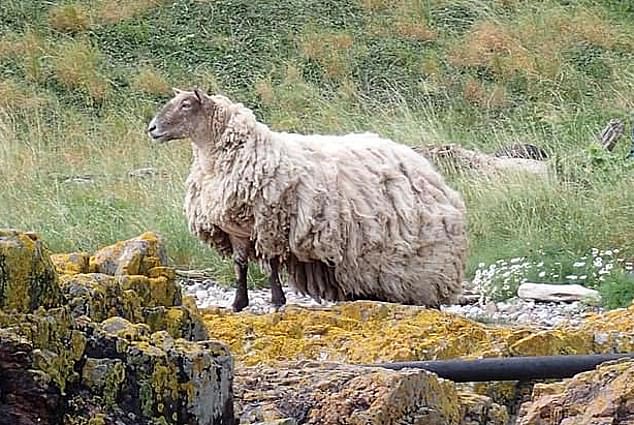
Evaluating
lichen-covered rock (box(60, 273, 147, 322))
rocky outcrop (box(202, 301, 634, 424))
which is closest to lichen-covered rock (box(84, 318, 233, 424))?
lichen-covered rock (box(60, 273, 147, 322))

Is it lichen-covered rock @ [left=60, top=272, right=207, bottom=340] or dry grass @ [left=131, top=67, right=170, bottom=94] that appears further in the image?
dry grass @ [left=131, top=67, right=170, bottom=94]

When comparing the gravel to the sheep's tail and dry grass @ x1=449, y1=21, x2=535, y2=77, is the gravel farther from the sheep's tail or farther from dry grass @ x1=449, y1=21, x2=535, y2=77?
dry grass @ x1=449, y1=21, x2=535, y2=77

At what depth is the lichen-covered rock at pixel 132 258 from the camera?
9.12 feet

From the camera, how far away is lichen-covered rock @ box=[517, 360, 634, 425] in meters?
1.82

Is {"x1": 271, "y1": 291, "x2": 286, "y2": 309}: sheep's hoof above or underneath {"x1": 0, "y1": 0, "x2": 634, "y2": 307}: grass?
above

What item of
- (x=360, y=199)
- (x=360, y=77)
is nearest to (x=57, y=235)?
(x=360, y=199)

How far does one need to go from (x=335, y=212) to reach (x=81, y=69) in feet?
37.6

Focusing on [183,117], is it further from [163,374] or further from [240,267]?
[163,374]

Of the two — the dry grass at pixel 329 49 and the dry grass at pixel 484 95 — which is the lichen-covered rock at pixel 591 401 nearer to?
the dry grass at pixel 484 95

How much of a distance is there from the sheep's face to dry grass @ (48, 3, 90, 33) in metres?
11.5

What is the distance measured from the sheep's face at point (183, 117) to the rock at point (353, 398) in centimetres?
543

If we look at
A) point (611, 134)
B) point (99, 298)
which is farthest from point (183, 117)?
point (611, 134)

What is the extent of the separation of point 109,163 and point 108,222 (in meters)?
2.88

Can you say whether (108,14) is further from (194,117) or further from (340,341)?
(340,341)
